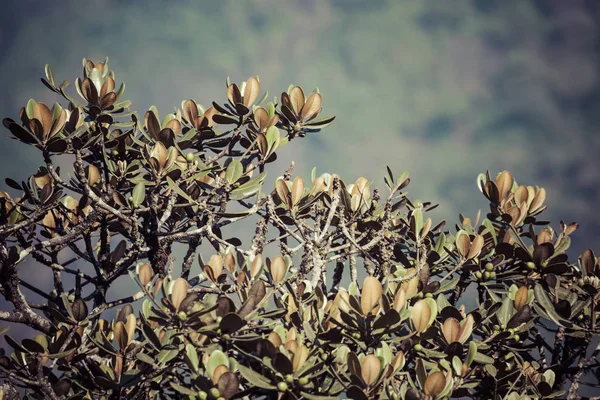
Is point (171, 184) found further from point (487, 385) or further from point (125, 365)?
point (487, 385)

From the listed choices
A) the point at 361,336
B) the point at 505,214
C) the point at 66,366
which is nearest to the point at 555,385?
the point at 505,214

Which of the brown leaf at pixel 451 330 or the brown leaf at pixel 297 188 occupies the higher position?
the brown leaf at pixel 297 188

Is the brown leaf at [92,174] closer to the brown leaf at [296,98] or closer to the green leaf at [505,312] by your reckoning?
the brown leaf at [296,98]

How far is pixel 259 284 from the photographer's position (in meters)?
3.10

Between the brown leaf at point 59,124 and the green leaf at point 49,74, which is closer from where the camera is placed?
the brown leaf at point 59,124

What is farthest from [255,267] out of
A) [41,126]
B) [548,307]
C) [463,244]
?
[548,307]

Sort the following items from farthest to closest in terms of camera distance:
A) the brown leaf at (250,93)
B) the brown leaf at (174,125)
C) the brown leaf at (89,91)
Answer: the brown leaf at (174,125) → the brown leaf at (250,93) → the brown leaf at (89,91)

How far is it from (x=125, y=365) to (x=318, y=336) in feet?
4.53

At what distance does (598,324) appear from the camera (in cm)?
378

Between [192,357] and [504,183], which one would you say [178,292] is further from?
[504,183]

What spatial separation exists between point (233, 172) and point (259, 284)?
1.10 m

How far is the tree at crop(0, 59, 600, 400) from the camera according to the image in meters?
3.04

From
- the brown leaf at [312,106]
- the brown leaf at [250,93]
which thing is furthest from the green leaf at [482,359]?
the brown leaf at [250,93]

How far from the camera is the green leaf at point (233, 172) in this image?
3.86m
